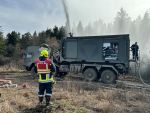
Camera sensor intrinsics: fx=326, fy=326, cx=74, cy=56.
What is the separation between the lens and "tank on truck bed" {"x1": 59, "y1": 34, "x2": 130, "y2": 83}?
19562 mm

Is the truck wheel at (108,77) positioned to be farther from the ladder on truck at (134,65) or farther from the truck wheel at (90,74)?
the ladder on truck at (134,65)

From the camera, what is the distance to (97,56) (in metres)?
20.2

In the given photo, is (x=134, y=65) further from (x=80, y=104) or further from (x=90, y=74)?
(x=80, y=104)

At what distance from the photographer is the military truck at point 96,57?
64.2ft

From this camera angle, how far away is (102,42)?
20.0m

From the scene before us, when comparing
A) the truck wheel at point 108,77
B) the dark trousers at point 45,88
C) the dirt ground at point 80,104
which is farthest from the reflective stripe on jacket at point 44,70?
the truck wheel at point 108,77

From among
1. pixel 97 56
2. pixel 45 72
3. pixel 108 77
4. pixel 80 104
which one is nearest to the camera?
pixel 45 72

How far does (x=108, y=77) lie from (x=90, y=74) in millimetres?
1218

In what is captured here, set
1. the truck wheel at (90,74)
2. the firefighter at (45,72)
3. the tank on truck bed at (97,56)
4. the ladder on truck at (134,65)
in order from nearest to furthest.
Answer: the firefighter at (45,72), the tank on truck bed at (97,56), the ladder on truck at (134,65), the truck wheel at (90,74)

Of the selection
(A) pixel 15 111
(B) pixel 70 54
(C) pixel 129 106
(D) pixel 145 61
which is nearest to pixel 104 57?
(B) pixel 70 54

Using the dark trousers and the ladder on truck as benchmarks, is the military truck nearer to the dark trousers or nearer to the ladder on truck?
the ladder on truck

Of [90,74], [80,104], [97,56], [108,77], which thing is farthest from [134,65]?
[80,104]

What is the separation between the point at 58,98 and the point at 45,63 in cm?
158

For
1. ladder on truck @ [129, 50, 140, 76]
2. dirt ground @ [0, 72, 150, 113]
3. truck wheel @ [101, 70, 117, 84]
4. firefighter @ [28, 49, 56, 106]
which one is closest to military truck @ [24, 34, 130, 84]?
truck wheel @ [101, 70, 117, 84]
